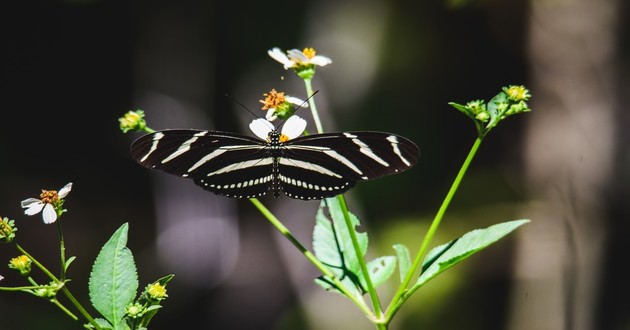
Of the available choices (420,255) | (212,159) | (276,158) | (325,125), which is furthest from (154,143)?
(325,125)

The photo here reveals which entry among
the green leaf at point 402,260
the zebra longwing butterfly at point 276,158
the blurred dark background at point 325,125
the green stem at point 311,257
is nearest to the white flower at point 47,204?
the zebra longwing butterfly at point 276,158

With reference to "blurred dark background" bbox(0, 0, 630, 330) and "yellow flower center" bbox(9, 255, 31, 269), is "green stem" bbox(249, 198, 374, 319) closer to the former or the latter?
"yellow flower center" bbox(9, 255, 31, 269)

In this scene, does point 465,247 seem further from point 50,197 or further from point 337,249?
point 50,197

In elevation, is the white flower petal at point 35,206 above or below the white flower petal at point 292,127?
below

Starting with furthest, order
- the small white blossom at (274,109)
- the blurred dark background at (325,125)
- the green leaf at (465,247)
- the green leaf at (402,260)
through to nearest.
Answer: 1. the blurred dark background at (325,125)
2. the small white blossom at (274,109)
3. the green leaf at (402,260)
4. the green leaf at (465,247)

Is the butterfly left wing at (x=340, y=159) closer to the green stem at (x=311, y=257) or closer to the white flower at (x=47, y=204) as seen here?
the green stem at (x=311, y=257)
